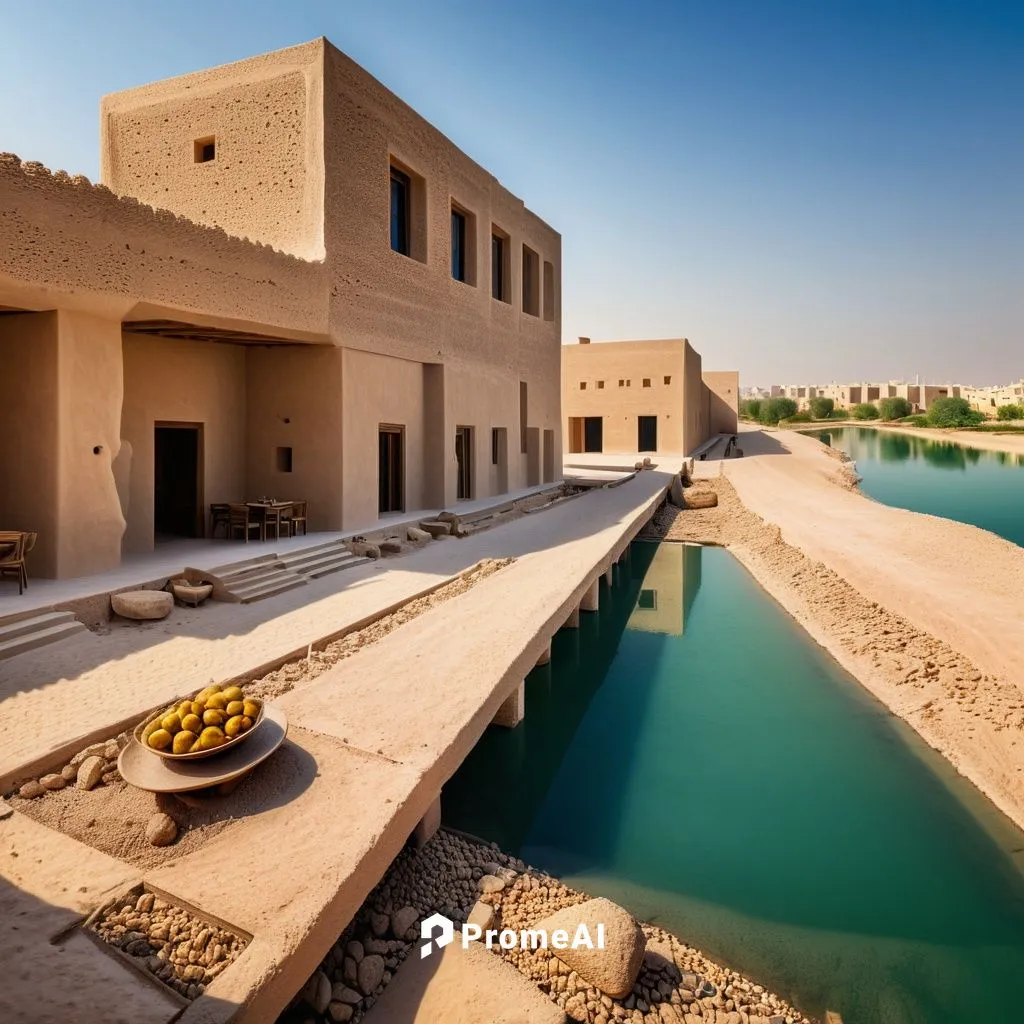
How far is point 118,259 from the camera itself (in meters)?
8.78

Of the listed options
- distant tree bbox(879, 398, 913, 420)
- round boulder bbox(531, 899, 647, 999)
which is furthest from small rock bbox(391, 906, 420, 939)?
distant tree bbox(879, 398, 913, 420)

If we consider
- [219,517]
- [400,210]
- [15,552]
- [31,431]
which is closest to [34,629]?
[15,552]

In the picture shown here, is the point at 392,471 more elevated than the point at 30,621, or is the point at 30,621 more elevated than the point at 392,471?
the point at 392,471

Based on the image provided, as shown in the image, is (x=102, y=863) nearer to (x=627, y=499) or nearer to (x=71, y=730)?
(x=71, y=730)

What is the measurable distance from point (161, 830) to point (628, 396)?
35.9m

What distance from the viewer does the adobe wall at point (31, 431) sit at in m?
8.85

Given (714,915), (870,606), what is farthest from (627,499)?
(714,915)

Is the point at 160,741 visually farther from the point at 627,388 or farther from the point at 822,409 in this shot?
the point at 822,409

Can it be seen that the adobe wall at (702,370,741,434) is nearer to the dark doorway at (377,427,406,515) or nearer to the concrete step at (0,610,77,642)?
the dark doorway at (377,427,406,515)

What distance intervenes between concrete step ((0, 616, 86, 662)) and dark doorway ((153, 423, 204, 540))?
17.7 feet

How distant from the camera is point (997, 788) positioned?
6852 millimetres

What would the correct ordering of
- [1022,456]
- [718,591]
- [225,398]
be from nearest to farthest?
1. [225,398]
2. [718,591]
3. [1022,456]

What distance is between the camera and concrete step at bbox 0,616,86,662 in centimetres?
697

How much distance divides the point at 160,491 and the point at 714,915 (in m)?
12.1
